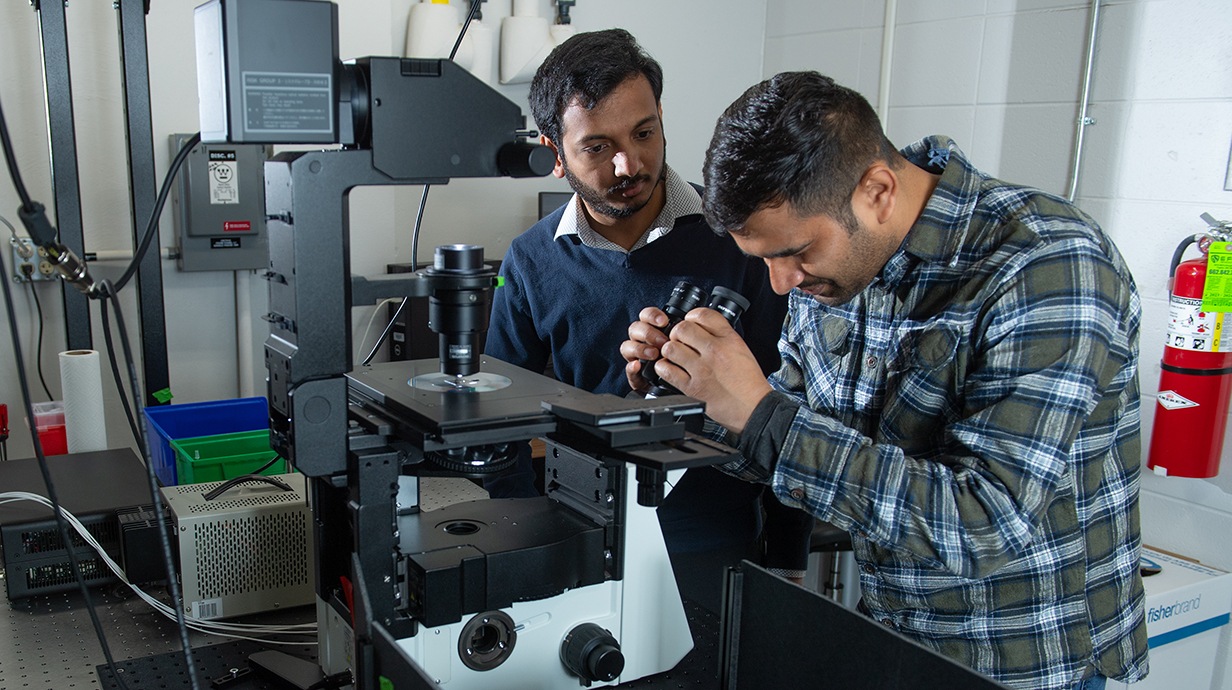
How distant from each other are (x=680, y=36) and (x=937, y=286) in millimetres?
2691

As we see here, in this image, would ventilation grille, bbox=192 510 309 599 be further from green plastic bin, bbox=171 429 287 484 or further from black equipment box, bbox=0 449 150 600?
green plastic bin, bbox=171 429 287 484

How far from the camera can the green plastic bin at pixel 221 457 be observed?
4.94 ft

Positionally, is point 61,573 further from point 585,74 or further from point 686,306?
point 585,74

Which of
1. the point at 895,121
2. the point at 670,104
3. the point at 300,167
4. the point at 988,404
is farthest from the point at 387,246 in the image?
the point at 988,404

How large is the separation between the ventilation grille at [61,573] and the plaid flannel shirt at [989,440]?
0.92 metres

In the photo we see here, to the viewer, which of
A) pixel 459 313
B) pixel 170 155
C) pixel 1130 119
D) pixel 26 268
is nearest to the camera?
pixel 459 313

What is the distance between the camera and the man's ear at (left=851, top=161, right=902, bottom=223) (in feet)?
3.35

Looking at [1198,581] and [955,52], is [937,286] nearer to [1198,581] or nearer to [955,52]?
[1198,581]

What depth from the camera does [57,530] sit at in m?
1.22

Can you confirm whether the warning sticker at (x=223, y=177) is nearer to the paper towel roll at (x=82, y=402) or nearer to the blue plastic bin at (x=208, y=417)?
the blue plastic bin at (x=208, y=417)

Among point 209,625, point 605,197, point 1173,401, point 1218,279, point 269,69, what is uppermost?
point 269,69

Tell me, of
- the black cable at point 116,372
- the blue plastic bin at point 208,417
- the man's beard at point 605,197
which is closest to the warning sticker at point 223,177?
the blue plastic bin at point 208,417

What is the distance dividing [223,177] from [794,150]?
2174 millimetres

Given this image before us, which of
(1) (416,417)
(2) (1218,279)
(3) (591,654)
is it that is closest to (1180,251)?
(2) (1218,279)
